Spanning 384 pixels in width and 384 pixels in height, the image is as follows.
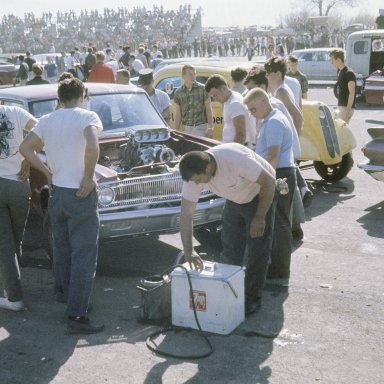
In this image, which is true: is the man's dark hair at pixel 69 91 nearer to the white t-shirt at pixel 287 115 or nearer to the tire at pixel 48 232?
the tire at pixel 48 232

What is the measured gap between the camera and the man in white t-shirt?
7.29m

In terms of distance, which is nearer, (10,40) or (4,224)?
(4,224)

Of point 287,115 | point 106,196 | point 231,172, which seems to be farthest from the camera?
point 287,115

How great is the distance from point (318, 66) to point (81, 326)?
79.6ft

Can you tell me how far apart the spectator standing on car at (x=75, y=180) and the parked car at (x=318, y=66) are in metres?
23.6

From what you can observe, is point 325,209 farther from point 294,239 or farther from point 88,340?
point 88,340

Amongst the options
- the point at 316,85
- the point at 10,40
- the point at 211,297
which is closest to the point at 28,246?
the point at 211,297

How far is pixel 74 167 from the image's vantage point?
5039mm

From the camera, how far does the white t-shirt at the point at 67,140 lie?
16.3 feet

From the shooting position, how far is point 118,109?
7.82 meters

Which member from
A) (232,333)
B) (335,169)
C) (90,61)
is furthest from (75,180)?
(90,61)

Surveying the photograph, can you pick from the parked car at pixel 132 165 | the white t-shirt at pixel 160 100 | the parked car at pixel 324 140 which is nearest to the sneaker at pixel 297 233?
the parked car at pixel 132 165

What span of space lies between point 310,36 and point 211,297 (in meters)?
43.4

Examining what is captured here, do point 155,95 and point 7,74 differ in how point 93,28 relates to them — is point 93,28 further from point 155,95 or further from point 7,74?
point 155,95
